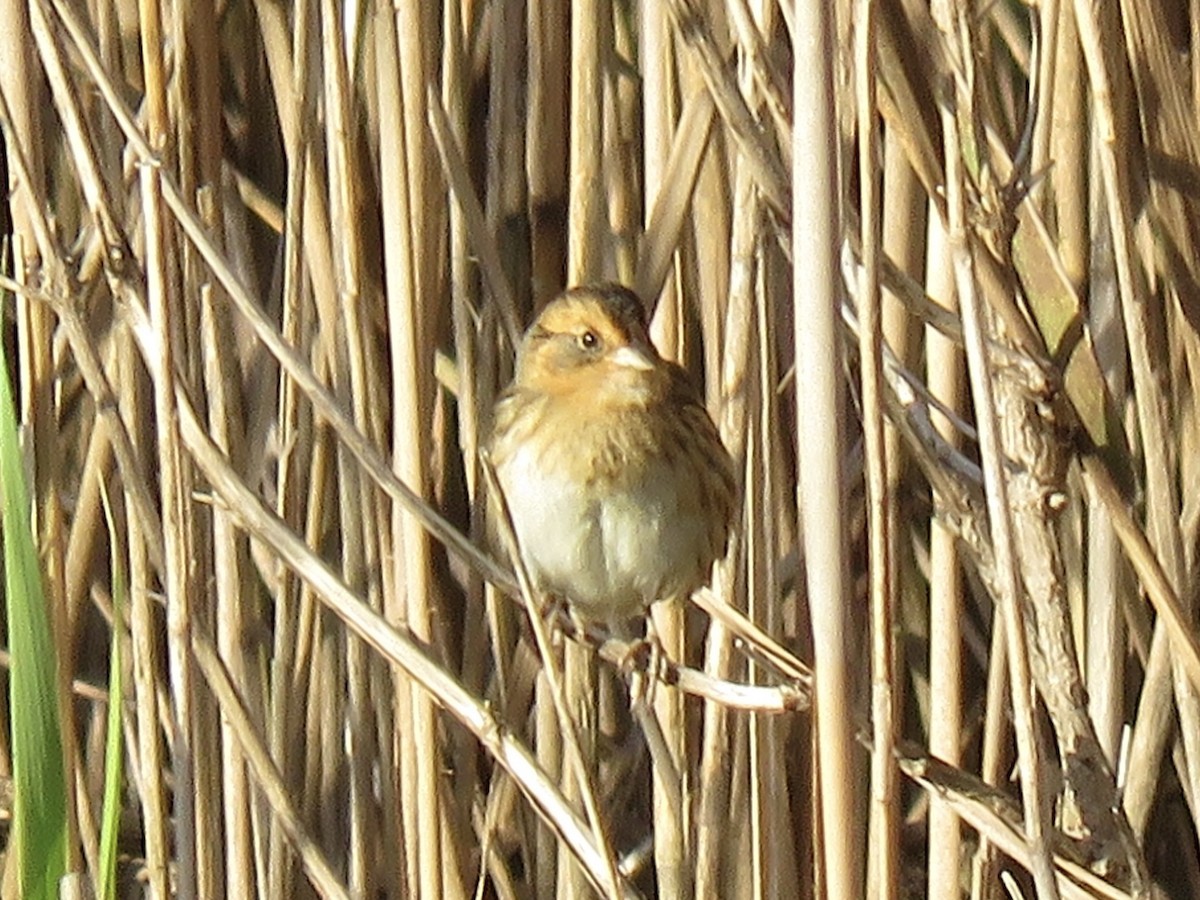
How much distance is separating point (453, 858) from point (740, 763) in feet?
1.02

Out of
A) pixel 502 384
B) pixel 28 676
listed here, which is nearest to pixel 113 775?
pixel 28 676

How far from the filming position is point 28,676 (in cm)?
138

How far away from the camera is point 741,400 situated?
1.84 metres

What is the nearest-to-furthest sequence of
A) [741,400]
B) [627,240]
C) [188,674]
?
[188,674] → [741,400] → [627,240]

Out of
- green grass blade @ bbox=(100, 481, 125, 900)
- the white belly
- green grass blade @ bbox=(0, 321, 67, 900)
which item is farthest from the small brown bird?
green grass blade @ bbox=(0, 321, 67, 900)

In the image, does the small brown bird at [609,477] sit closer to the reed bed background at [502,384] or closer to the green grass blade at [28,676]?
the reed bed background at [502,384]

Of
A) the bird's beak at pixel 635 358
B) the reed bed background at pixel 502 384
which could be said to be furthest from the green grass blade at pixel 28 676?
the bird's beak at pixel 635 358

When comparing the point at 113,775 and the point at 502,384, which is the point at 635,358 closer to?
the point at 502,384

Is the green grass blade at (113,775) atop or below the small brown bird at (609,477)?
below

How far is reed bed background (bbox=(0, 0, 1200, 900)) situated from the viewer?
1.63 m

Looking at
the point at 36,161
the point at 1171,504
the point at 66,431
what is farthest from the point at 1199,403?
the point at 66,431

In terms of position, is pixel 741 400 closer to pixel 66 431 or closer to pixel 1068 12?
pixel 1068 12

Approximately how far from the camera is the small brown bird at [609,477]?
2.01 m

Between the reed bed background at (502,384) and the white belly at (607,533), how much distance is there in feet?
0.21
